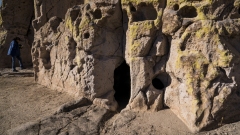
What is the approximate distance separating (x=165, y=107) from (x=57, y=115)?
173cm

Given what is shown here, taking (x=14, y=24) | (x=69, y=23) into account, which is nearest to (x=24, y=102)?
(x=69, y=23)

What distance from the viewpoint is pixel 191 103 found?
3.18 m

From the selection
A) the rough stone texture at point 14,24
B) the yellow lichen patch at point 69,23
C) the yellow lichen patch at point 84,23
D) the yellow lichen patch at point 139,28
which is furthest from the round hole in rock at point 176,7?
the rough stone texture at point 14,24

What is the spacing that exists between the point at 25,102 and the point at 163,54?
115 inches

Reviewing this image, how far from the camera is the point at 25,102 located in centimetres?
480

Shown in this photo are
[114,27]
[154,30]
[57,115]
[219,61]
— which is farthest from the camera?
[114,27]

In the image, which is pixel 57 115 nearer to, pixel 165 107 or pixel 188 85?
pixel 165 107

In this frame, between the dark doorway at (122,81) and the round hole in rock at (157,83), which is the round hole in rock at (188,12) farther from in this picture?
the dark doorway at (122,81)

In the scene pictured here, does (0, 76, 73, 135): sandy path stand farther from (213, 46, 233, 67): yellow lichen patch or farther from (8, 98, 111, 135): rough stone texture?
(213, 46, 233, 67): yellow lichen patch

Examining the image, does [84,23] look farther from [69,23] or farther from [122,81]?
[122,81]

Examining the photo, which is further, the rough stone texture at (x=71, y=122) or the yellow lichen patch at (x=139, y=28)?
the yellow lichen patch at (x=139, y=28)

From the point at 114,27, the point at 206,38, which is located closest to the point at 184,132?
the point at 206,38

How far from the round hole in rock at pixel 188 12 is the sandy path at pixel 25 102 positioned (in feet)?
8.52

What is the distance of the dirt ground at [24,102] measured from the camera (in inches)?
159
